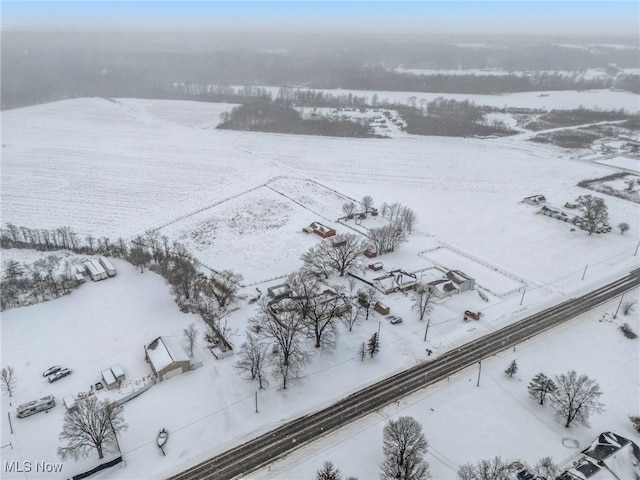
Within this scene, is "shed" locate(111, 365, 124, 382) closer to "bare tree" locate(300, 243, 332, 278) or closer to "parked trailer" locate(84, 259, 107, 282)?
"parked trailer" locate(84, 259, 107, 282)

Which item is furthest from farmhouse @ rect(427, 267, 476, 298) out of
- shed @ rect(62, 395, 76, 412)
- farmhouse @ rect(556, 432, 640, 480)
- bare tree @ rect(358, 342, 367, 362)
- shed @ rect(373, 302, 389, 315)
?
shed @ rect(62, 395, 76, 412)

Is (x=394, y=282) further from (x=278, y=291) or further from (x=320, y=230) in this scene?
(x=320, y=230)

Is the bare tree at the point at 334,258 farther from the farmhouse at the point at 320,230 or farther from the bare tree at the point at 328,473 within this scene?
the bare tree at the point at 328,473

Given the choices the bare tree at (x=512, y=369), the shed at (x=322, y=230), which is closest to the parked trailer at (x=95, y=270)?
the shed at (x=322, y=230)

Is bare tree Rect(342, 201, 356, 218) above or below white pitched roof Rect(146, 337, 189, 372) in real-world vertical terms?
above

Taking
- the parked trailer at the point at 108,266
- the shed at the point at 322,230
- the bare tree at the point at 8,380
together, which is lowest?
the bare tree at the point at 8,380

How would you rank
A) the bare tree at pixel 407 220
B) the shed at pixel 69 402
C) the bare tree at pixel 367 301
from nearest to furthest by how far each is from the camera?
the shed at pixel 69 402, the bare tree at pixel 367 301, the bare tree at pixel 407 220

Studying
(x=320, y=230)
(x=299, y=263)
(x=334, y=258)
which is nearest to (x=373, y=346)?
(x=334, y=258)
